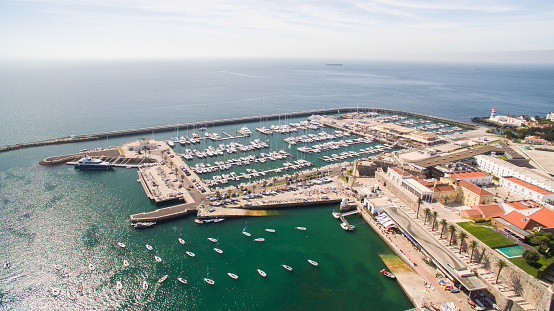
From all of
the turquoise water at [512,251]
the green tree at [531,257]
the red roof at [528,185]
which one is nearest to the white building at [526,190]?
the red roof at [528,185]

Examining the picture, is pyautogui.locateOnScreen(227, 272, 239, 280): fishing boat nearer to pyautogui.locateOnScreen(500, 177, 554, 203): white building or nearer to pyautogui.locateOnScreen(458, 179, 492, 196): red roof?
pyautogui.locateOnScreen(458, 179, 492, 196): red roof

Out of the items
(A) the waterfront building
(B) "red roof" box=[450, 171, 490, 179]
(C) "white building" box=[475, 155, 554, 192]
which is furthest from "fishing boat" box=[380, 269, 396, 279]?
(C) "white building" box=[475, 155, 554, 192]

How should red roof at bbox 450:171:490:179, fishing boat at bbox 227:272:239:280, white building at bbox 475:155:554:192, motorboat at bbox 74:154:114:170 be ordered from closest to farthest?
fishing boat at bbox 227:272:239:280 < white building at bbox 475:155:554:192 < red roof at bbox 450:171:490:179 < motorboat at bbox 74:154:114:170

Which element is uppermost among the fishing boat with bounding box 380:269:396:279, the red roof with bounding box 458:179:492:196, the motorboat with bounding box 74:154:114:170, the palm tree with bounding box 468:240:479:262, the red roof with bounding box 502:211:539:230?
the red roof with bounding box 458:179:492:196

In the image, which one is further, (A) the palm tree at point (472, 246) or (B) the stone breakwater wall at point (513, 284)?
(A) the palm tree at point (472, 246)

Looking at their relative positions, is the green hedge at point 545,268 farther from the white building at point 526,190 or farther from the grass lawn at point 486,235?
the white building at point 526,190

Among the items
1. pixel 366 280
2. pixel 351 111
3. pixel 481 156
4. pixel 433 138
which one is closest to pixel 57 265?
pixel 366 280

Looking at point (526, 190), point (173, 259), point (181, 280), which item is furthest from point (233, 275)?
point (526, 190)
